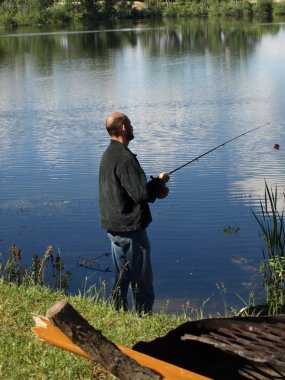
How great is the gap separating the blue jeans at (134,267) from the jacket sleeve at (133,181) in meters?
0.32

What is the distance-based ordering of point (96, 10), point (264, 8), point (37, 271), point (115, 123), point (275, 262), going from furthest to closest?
point (96, 10)
point (264, 8)
point (37, 271)
point (275, 262)
point (115, 123)

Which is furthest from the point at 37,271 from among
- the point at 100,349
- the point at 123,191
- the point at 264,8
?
the point at 264,8

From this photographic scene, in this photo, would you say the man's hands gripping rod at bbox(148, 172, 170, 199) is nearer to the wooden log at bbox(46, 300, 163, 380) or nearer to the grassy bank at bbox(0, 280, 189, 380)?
the grassy bank at bbox(0, 280, 189, 380)

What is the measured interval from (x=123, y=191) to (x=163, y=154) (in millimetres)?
9096

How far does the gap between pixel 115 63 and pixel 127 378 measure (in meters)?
33.4

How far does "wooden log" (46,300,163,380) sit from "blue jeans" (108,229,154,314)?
9.77 ft

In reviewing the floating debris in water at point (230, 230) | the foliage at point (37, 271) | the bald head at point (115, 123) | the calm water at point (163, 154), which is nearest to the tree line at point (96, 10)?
the calm water at point (163, 154)

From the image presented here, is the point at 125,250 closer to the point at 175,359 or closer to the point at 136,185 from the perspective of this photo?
the point at 136,185

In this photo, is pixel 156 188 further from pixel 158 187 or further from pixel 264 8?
pixel 264 8

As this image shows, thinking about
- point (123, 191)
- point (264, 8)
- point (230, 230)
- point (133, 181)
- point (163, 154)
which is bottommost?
point (230, 230)

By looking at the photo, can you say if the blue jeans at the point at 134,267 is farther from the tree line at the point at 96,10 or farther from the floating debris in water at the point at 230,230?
the tree line at the point at 96,10

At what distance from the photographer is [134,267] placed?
708 centimetres

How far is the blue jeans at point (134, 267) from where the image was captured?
7.04 meters

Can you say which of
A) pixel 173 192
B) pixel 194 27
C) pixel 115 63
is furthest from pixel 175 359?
pixel 194 27
